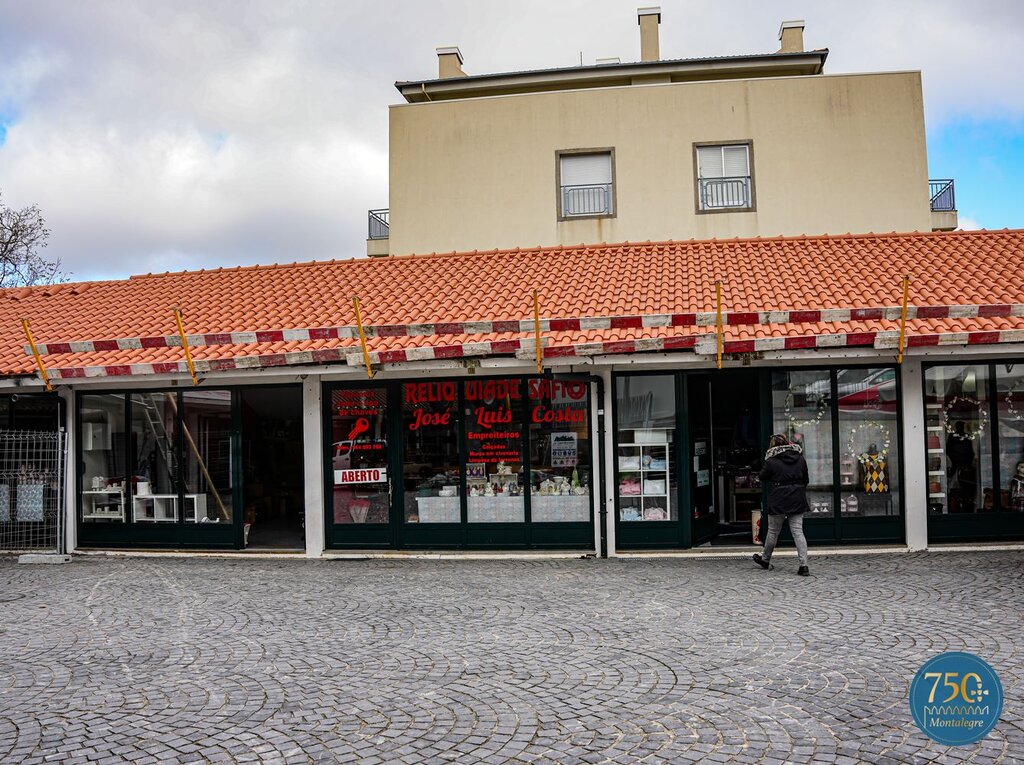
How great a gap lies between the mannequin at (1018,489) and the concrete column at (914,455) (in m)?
1.38

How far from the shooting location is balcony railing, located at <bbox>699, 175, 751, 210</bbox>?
21.4m

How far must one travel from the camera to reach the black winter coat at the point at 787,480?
1102 cm

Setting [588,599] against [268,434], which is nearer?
[588,599]

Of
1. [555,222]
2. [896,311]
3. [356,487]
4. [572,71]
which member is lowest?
[356,487]

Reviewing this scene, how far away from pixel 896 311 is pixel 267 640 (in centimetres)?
890

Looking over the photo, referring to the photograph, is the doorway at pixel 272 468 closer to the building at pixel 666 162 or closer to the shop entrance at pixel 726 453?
the shop entrance at pixel 726 453

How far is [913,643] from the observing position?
24.3 feet

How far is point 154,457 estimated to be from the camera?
14.1 meters

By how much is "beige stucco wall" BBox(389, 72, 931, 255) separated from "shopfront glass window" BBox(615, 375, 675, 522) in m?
9.18

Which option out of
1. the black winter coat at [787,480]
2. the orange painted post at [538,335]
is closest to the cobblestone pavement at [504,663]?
the black winter coat at [787,480]

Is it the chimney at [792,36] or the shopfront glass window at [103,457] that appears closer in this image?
the shopfront glass window at [103,457]

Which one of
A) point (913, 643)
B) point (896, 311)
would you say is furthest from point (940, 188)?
point (913, 643)

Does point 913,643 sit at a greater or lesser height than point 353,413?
lesser

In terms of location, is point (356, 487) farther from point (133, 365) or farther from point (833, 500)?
point (833, 500)
